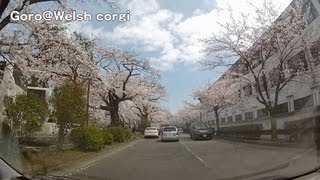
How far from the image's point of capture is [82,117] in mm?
18703

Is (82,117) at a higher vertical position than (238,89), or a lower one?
lower

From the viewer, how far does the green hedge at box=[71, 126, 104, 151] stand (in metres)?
18.6

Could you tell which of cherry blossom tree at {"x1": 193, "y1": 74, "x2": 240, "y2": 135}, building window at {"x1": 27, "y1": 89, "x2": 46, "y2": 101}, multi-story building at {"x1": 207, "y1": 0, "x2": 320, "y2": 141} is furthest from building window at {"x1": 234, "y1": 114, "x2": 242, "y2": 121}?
building window at {"x1": 27, "y1": 89, "x2": 46, "y2": 101}

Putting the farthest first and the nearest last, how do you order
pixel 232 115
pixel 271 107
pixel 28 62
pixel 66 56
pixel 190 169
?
pixel 232 115 → pixel 271 107 → pixel 66 56 → pixel 28 62 → pixel 190 169

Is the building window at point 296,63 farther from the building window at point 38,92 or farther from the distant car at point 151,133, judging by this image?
the distant car at point 151,133

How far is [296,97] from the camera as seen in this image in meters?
17.8

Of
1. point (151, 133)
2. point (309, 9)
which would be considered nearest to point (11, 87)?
point (309, 9)

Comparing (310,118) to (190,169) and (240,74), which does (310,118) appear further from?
(240,74)

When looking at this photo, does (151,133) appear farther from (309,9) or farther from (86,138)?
(309,9)

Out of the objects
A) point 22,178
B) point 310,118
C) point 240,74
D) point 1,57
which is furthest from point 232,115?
point 22,178

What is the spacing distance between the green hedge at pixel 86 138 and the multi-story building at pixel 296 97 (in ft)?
26.2

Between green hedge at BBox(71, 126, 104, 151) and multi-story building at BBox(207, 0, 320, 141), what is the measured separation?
7972 mm

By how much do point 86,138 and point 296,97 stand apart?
9.55m

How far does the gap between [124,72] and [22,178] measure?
30.8 metres
